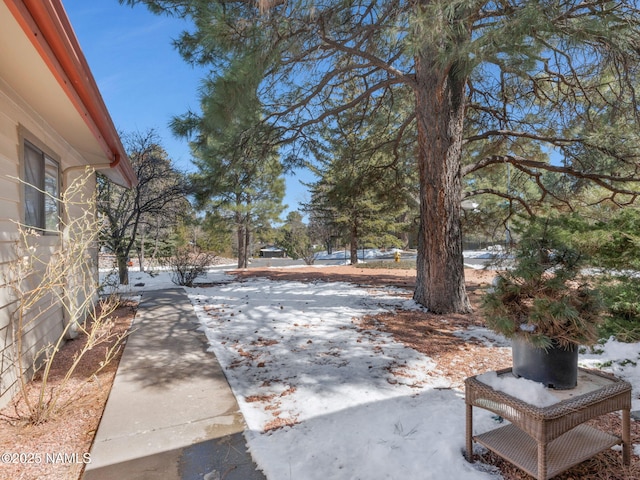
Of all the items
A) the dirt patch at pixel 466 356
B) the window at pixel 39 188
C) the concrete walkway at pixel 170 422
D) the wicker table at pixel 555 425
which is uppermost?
the window at pixel 39 188

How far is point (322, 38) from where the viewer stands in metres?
5.08

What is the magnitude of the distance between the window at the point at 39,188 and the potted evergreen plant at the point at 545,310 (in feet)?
12.1

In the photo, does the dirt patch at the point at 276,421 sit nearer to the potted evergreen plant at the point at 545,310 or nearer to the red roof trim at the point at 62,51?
the potted evergreen plant at the point at 545,310

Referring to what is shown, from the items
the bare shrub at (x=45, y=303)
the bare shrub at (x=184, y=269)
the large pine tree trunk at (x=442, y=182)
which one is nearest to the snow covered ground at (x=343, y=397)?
the large pine tree trunk at (x=442, y=182)

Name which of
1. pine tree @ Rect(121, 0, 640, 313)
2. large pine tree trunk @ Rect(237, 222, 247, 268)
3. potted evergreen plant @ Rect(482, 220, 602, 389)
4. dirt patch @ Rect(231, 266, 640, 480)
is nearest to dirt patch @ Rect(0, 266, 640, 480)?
dirt patch @ Rect(231, 266, 640, 480)

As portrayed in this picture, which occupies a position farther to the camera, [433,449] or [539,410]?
[433,449]

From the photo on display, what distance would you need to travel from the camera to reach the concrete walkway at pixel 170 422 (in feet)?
6.82

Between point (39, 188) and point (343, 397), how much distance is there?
391cm

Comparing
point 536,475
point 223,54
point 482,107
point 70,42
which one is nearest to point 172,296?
point 223,54

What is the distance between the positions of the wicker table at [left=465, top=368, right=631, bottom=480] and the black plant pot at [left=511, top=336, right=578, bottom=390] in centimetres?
5

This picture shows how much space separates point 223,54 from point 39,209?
2.91m

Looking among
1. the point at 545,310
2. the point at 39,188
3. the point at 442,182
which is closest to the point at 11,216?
the point at 39,188

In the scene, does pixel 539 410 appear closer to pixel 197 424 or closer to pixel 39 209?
pixel 197 424

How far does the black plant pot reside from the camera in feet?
6.36
